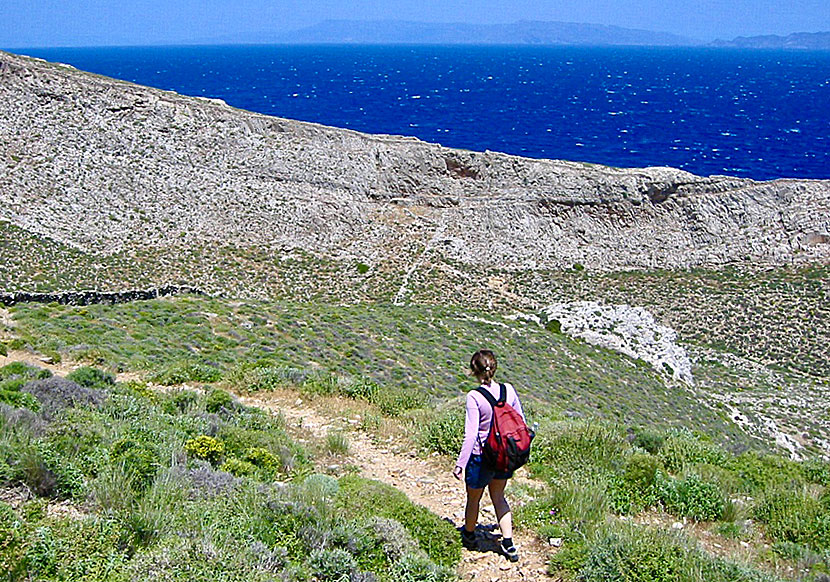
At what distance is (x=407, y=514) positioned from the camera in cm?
749

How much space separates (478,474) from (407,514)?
105 cm

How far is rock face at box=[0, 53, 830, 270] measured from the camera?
37.8 m

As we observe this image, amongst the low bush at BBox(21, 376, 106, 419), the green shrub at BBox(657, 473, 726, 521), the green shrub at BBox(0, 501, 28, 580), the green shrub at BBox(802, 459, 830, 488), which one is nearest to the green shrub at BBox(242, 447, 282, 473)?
the low bush at BBox(21, 376, 106, 419)

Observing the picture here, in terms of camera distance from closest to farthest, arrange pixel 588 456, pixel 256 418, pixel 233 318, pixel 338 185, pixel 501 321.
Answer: pixel 588 456 < pixel 256 418 < pixel 233 318 < pixel 501 321 < pixel 338 185

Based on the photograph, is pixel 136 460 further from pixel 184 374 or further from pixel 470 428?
pixel 184 374

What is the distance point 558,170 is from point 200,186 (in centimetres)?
2284

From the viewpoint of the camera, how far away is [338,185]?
4353 cm

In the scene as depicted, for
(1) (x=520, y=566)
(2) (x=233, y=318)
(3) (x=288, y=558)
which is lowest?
(2) (x=233, y=318)

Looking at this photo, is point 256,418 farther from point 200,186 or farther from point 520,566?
point 200,186

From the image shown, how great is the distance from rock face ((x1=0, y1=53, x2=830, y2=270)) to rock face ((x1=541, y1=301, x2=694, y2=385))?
736 centimetres

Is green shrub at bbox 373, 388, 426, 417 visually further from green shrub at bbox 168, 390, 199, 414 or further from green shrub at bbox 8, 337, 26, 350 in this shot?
green shrub at bbox 8, 337, 26, 350

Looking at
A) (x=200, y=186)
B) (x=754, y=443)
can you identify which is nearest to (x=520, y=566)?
(x=754, y=443)

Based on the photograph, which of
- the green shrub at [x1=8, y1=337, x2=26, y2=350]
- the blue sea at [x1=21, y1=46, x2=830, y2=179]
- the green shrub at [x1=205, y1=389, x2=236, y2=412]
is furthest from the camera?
the blue sea at [x1=21, y1=46, x2=830, y2=179]

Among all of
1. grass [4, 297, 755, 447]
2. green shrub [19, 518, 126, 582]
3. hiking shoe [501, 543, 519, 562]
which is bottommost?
grass [4, 297, 755, 447]
